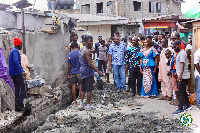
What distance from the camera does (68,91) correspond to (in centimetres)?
947

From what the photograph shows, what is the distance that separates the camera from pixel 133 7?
3344 cm

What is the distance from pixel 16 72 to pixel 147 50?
14.3 feet

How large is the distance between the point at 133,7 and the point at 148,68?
2585 centimetres

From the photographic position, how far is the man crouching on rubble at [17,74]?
6.33m

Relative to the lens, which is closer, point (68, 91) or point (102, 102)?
point (102, 102)

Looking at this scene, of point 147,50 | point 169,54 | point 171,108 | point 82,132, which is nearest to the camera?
point 82,132

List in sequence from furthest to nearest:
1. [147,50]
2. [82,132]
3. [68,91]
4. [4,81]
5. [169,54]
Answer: [68,91]
[147,50]
[169,54]
[4,81]
[82,132]

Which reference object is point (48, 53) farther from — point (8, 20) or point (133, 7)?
point (133, 7)

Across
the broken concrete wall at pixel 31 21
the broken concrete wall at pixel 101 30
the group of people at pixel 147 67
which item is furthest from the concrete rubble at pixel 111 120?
the broken concrete wall at pixel 101 30

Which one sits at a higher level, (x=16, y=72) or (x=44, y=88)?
(x=16, y=72)

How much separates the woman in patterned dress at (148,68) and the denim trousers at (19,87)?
415cm

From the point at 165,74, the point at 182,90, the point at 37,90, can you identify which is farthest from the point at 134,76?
the point at 37,90

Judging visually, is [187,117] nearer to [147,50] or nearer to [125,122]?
[125,122]

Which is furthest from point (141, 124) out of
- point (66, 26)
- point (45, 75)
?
point (66, 26)
